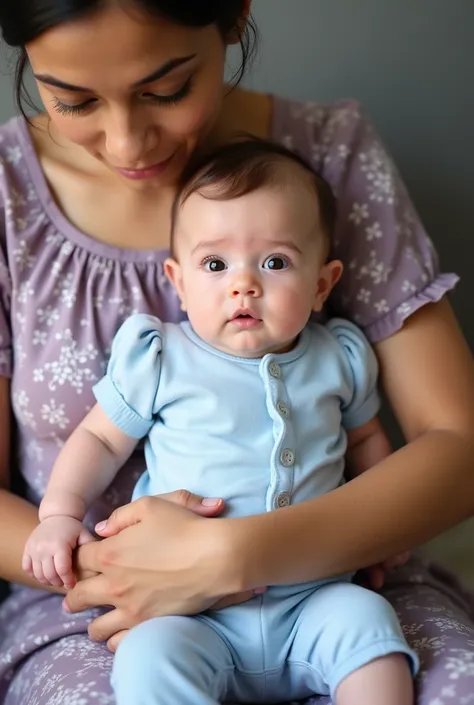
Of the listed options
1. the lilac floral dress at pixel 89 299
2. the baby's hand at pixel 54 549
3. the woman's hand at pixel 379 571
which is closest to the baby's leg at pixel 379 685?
the lilac floral dress at pixel 89 299

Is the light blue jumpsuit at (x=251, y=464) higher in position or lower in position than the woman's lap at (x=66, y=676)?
higher

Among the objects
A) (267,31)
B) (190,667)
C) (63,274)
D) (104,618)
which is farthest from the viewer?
(267,31)

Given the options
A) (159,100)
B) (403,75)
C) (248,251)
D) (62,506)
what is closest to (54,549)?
(62,506)

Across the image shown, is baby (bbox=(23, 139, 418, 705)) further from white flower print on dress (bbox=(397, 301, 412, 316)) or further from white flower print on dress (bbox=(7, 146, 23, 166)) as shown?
white flower print on dress (bbox=(7, 146, 23, 166))

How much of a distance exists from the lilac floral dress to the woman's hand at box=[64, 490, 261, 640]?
8cm

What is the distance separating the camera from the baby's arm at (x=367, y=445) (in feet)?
3.68

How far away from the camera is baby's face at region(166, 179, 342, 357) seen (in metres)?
0.97

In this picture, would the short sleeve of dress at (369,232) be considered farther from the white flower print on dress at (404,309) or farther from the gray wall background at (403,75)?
the gray wall background at (403,75)

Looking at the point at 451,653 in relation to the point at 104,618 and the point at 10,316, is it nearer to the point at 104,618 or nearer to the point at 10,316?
the point at 104,618

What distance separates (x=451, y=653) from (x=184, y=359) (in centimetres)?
43

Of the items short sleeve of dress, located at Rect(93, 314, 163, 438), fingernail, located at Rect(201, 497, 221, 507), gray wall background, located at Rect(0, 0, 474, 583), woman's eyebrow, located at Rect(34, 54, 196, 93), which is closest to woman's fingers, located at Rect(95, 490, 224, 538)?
fingernail, located at Rect(201, 497, 221, 507)

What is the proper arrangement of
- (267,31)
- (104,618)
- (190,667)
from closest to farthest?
(190,667)
(104,618)
(267,31)

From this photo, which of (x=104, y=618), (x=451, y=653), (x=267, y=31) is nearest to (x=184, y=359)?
(x=104, y=618)

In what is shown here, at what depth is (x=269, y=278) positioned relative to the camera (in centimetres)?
98
